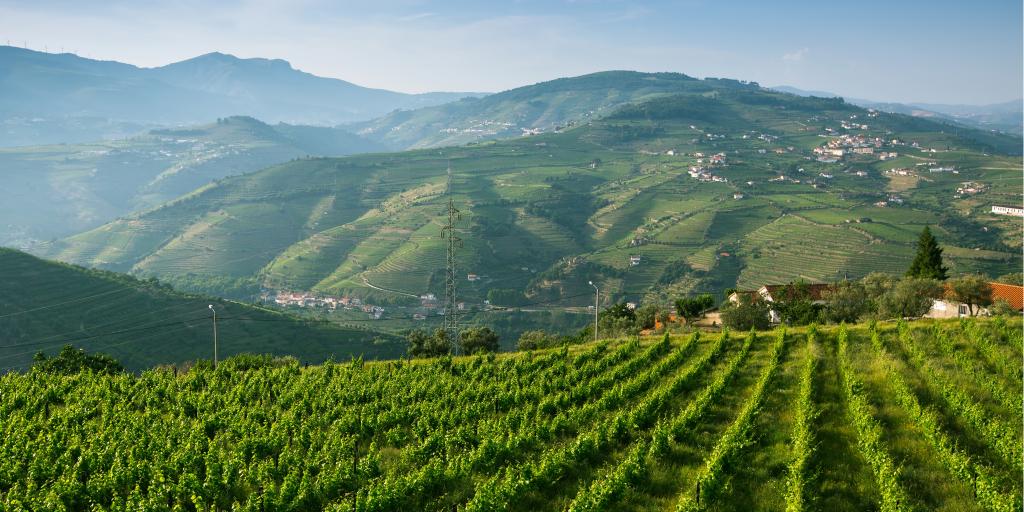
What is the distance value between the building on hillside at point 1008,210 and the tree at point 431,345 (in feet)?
638

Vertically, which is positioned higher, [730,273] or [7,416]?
[7,416]

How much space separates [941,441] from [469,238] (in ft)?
587

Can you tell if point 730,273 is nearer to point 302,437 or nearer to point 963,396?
point 963,396

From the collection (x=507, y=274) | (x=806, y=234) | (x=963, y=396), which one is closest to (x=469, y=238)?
(x=507, y=274)

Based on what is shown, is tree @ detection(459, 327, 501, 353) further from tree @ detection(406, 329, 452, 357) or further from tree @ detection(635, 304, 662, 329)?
tree @ detection(635, 304, 662, 329)

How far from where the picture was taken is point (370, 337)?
378 ft

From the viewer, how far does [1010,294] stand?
6675cm

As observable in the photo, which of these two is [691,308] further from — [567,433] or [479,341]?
[567,433]

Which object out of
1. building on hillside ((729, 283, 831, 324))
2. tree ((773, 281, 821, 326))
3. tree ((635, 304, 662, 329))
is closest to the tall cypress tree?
building on hillside ((729, 283, 831, 324))

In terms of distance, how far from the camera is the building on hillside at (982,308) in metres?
64.0

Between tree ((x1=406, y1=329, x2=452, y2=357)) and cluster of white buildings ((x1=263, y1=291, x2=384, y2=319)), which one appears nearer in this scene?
tree ((x1=406, y1=329, x2=452, y2=357))

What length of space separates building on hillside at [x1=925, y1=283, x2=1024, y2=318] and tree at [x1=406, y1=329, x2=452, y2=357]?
48781mm

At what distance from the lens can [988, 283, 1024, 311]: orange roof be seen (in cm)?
6444

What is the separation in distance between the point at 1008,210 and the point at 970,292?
16090 centimetres
